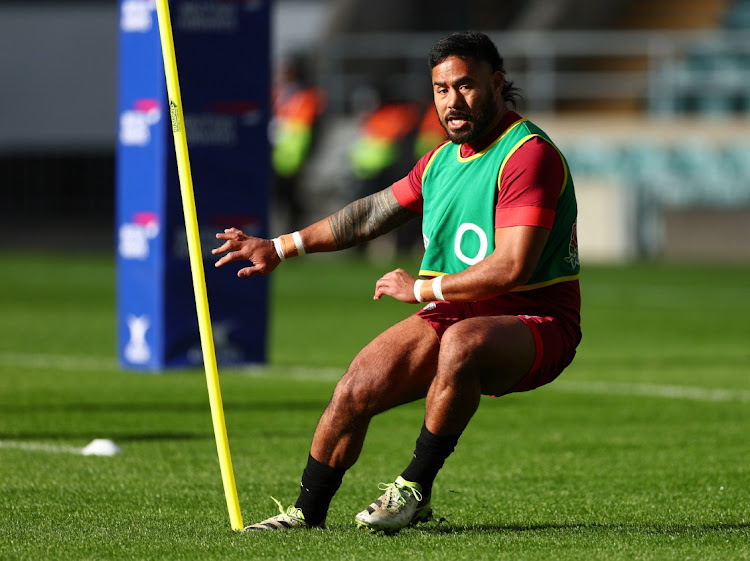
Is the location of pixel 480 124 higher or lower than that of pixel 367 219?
higher

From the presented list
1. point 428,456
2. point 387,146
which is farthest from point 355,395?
point 387,146

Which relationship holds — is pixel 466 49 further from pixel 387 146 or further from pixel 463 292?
pixel 387 146

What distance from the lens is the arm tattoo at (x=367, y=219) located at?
20.0ft

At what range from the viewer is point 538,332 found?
5672 millimetres

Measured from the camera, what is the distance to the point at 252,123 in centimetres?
1189

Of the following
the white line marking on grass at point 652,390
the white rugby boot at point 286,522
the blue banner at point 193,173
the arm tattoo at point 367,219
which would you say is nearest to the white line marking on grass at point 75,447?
the white rugby boot at point 286,522

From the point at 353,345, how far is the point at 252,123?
8.63 feet

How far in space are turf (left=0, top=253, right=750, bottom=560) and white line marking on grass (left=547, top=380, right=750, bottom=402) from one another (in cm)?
3

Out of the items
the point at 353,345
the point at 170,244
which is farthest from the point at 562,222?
the point at 353,345

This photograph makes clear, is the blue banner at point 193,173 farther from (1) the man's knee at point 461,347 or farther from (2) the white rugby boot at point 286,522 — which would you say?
(1) the man's knee at point 461,347

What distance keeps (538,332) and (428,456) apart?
1.88 ft

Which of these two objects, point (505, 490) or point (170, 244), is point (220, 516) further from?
point (170, 244)

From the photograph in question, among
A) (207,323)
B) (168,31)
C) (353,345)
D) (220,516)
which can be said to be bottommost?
(353,345)

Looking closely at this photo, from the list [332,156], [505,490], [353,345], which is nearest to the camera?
[505,490]
